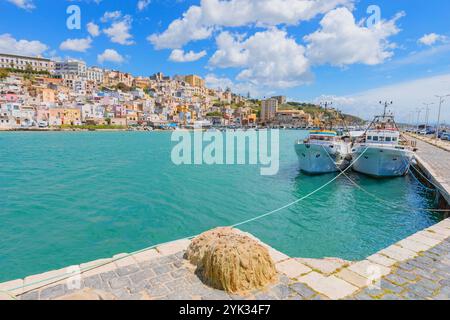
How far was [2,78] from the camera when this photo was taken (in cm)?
9206

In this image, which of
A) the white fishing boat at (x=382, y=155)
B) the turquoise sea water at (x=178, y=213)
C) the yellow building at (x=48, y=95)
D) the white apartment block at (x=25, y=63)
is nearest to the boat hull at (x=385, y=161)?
the white fishing boat at (x=382, y=155)

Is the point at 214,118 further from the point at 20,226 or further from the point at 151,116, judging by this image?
the point at 20,226

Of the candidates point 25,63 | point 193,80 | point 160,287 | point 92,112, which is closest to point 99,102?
point 92,112

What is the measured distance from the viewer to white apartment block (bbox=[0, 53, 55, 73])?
113 meters

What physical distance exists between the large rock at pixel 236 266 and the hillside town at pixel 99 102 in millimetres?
89333

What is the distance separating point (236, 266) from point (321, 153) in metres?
16.7

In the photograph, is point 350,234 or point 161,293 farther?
point 350,234

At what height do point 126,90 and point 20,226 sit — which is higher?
point 126,90

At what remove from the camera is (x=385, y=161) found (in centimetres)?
1741

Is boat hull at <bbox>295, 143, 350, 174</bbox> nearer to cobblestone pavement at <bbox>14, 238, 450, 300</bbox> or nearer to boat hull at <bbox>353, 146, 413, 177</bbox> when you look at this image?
boat hull at <bbox>353, 146, 413, 177</bbox>

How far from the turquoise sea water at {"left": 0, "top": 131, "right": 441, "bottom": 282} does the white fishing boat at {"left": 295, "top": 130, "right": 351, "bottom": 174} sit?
0.93 meters

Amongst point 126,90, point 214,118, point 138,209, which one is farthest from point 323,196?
point 126,90

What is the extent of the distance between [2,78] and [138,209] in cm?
11568
